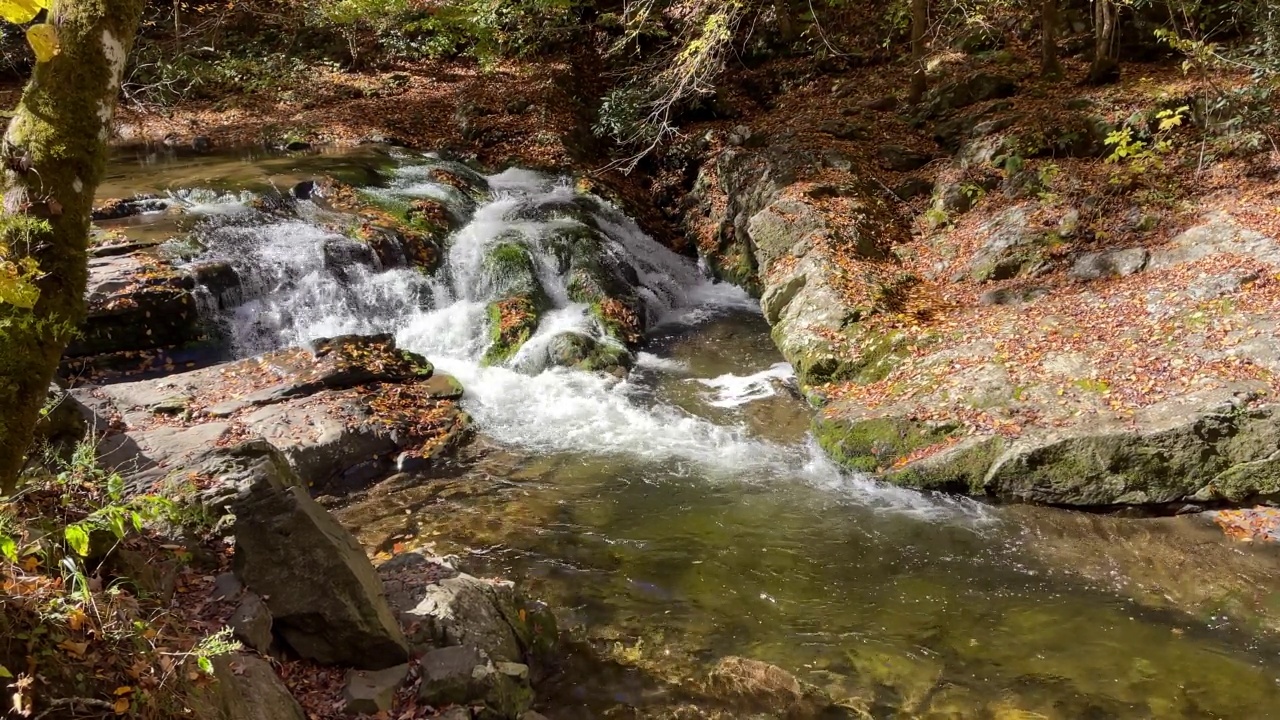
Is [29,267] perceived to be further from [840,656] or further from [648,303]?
[648,303]

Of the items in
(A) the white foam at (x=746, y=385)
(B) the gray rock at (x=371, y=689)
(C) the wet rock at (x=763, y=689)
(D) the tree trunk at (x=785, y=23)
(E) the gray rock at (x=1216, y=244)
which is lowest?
(C) the wet rock at (x=763, y=689)

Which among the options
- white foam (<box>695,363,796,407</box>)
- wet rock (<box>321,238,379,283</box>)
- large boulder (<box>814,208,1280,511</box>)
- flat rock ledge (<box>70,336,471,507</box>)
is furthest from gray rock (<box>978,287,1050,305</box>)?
wet rock (<box>321,238,379,283</box>)

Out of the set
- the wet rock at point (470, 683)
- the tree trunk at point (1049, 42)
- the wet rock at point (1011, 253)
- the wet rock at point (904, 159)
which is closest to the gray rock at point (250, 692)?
the wet rock at point (470, 683)

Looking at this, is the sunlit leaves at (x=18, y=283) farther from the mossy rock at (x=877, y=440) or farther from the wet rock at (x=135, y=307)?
the wet rock at (x=135, y=307)

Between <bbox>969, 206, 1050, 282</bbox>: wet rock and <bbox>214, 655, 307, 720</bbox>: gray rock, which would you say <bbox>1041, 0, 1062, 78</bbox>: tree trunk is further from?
<bbox>214, 655, 307, 720</bbox>: gray rock

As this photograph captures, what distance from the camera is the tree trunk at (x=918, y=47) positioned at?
14102 mm

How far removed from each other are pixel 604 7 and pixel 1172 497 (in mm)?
21647

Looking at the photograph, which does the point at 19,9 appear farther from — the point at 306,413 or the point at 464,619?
the point at 306,413

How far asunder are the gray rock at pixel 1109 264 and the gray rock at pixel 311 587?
970 cm

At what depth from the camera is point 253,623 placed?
4.15 meters

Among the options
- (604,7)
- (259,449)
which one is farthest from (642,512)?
(604,7)

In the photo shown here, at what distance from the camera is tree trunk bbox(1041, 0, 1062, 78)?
1402cm

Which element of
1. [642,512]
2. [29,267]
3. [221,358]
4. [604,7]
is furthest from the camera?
[604,7]

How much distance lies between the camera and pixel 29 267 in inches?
110
